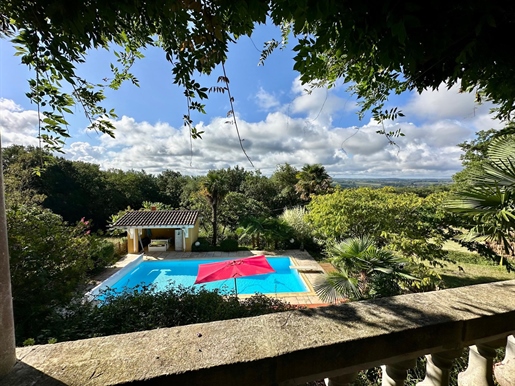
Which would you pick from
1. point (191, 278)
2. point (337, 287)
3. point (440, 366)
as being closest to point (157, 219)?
point (191, 278)

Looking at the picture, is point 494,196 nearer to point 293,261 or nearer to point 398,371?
point 398,371

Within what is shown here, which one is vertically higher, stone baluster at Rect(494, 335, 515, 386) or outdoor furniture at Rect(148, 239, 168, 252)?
stone baluster at Rect(494, 335, 515, 386)

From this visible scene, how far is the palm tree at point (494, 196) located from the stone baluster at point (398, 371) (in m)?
3.20

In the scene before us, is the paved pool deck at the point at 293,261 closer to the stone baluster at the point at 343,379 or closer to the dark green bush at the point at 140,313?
the dark green bush at the point at 140,313

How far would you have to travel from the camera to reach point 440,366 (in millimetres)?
1253

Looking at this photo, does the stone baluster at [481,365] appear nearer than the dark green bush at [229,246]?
Yes

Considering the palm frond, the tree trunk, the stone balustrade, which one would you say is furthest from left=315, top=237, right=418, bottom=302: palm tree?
the tree trunk

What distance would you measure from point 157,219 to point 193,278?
6.31 meters

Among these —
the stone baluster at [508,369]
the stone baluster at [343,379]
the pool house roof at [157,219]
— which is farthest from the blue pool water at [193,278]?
the stone baluster at [343,379]

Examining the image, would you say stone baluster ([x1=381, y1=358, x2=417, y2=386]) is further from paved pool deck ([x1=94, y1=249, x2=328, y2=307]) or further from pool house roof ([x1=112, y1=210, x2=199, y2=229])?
pool house roof ([x1=112, y1=210, x2=199, y2=229])

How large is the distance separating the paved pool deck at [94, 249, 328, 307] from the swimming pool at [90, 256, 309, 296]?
15.1 inches

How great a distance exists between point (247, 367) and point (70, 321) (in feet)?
17.5

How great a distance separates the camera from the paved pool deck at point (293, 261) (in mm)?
9597

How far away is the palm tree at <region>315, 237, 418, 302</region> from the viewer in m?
6.64
